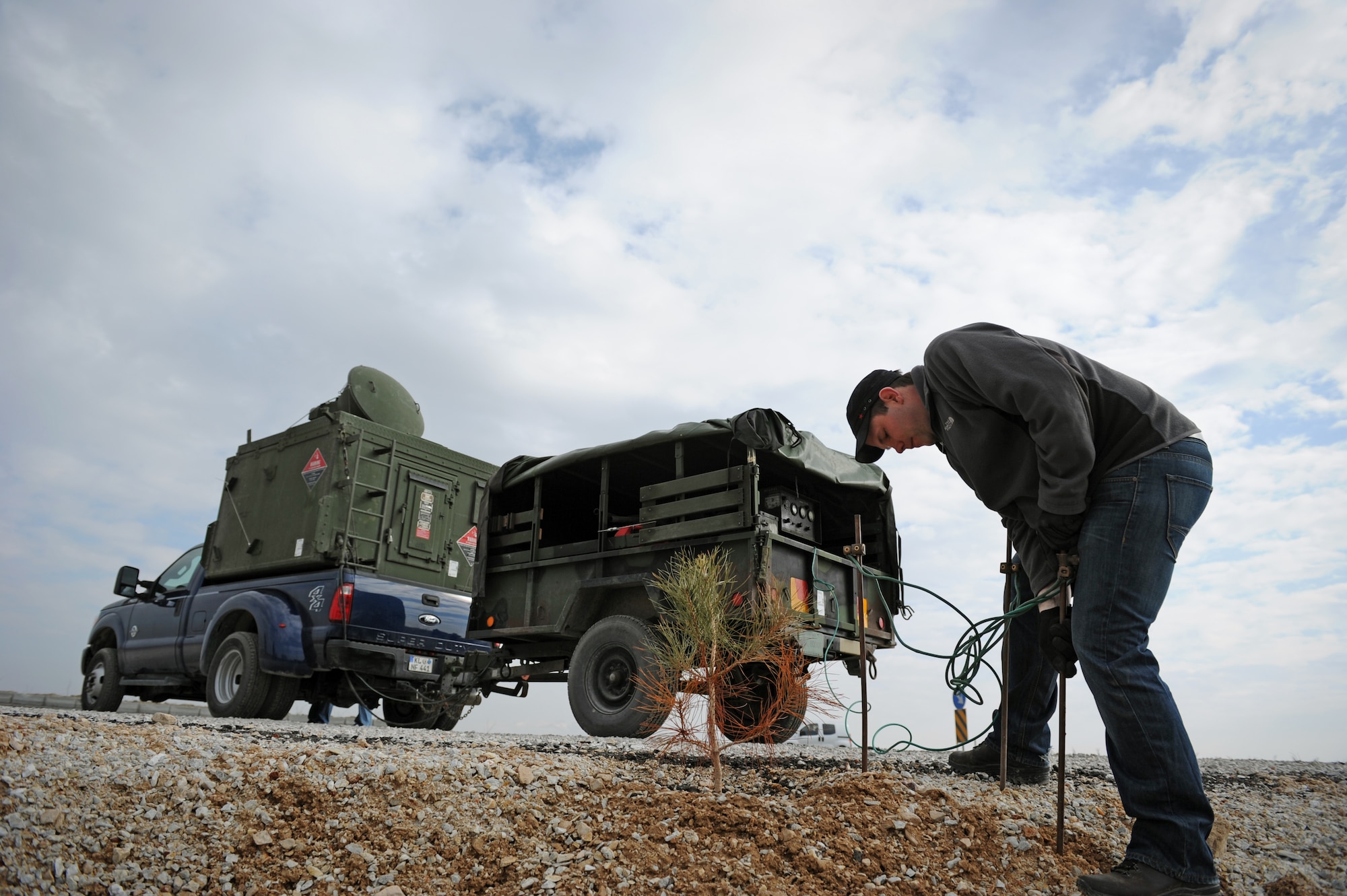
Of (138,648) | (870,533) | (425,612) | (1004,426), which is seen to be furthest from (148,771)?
(138,648)

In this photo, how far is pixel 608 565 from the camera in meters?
6.46

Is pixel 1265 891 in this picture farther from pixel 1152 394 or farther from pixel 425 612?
pixel 425 612

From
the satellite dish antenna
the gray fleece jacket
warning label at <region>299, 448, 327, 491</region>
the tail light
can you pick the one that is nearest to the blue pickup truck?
the tail light

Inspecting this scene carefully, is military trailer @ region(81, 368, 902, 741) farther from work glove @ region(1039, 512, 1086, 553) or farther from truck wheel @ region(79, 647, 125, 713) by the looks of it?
work glove @ region(1039, 512, 1086, 553)

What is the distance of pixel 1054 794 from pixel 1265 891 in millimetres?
852

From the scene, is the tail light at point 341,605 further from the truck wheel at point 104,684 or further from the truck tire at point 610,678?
the truck wheel at point 104,684

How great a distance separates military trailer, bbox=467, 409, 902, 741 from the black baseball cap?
2.11 meters

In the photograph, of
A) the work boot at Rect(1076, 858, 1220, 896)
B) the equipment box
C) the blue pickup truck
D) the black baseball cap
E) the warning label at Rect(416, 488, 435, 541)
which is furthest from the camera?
the warning label at Rect(416, 488, 435, 541)

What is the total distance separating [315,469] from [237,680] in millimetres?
2150

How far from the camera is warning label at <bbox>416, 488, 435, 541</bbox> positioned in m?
8.84

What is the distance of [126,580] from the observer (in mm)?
9352

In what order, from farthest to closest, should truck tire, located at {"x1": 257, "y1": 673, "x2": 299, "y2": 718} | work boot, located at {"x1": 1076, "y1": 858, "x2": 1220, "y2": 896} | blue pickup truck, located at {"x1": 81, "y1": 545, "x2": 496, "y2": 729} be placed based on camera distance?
truck tire, located at {"x1": 257, "y1": 673, "x2": 299, "y2": 718}
blue pickup truck, located at {"x1": 81, "y1": 545, "x2": 496, "y2": 729}
work boot, located at {"x1": 1076, "y1": 858, "x2": 1220, "y2": 896}

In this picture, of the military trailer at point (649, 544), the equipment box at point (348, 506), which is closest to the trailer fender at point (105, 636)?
the equipment box at point (348, 506)

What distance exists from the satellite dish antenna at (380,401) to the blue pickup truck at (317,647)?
6.70 feet
